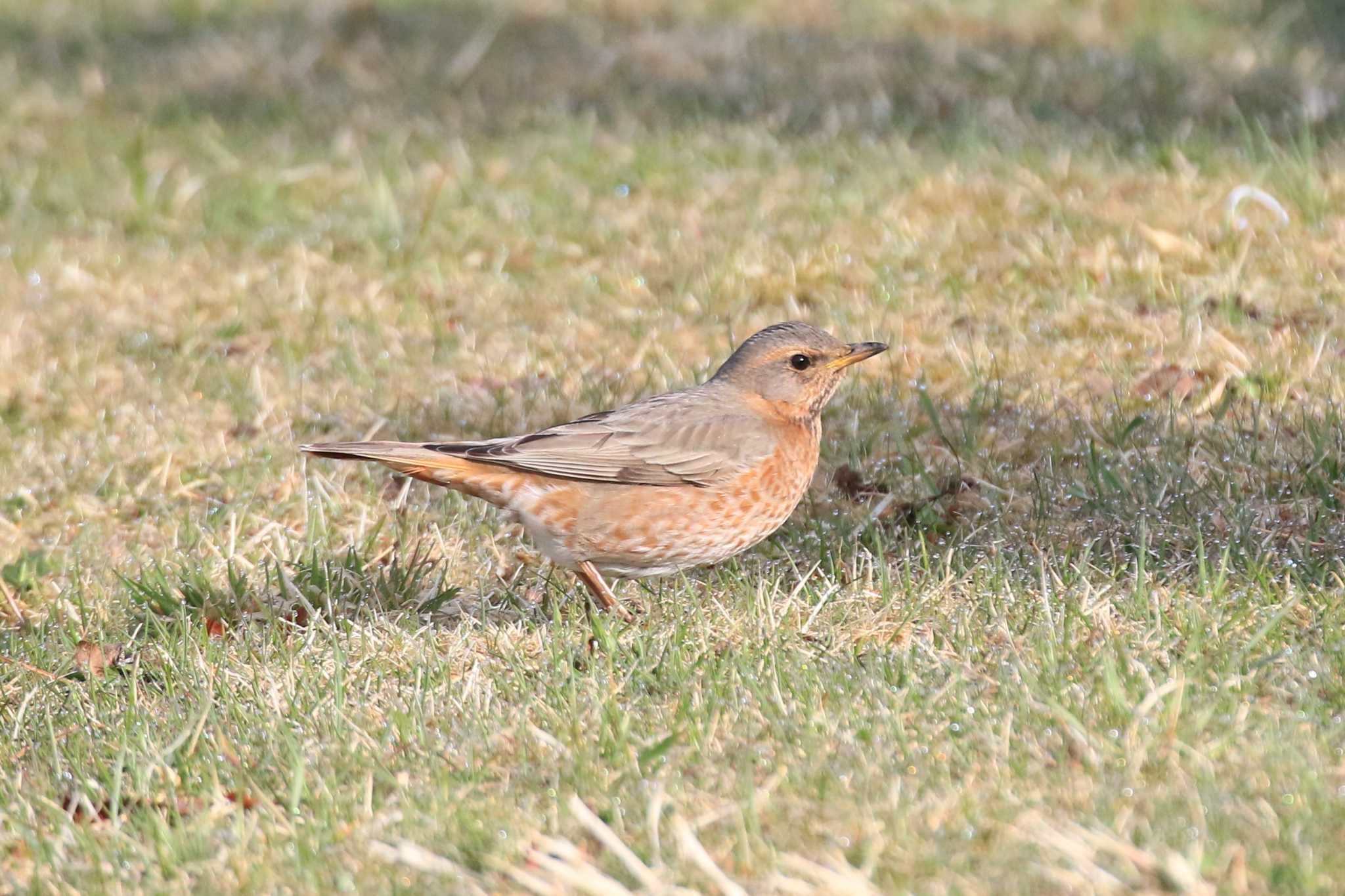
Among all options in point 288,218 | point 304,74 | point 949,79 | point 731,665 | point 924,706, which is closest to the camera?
point 924,706

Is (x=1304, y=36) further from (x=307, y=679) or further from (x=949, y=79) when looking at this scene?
(x=307, y=679)

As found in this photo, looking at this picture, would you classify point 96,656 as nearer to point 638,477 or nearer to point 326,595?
point 326,595

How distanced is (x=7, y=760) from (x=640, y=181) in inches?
207

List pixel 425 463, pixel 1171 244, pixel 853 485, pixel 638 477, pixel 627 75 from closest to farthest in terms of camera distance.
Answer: pixel 425 463 < pixel 638 477 < pixel 853 485 < pixel 1171 244 < pixel 627 75

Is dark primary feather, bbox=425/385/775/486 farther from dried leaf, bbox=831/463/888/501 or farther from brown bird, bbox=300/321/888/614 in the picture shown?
dried leaf, bbox=831/463/888/501

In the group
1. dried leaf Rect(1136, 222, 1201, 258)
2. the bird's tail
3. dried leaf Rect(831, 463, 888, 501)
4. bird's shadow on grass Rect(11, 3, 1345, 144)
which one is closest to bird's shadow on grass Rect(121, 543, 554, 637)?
the bird's tail

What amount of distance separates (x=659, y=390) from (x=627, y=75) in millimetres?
4487

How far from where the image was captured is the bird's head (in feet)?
18.5

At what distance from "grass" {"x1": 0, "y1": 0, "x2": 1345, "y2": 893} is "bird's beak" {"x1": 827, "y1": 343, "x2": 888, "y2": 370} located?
0.54 m

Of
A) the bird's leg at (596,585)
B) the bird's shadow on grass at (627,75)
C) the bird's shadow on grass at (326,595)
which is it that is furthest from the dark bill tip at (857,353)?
the bird's shadow on grass at (627,75)

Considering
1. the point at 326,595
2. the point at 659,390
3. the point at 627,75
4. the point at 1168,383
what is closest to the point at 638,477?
the point at 326,595

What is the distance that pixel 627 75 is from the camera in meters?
10.8

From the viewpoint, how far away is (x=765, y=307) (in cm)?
750

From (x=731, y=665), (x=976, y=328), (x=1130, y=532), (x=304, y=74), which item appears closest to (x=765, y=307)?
(x=976, y=328)
